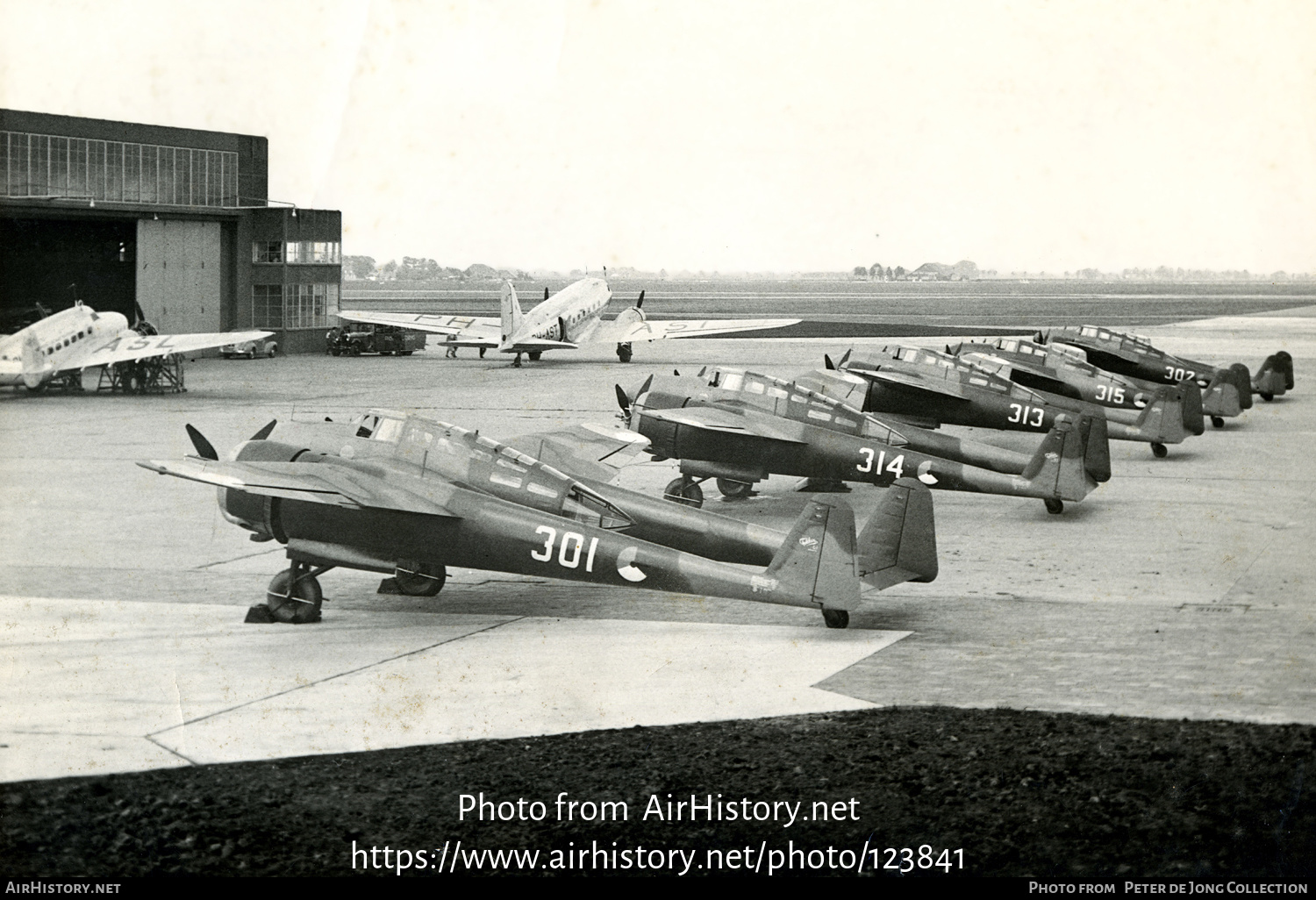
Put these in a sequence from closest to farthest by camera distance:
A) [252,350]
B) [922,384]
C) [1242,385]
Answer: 1. [922,384]
2. [1242,385]
3. [252,350]

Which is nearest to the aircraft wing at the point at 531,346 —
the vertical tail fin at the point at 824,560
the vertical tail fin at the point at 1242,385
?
the vertical tail fin at the point at 1242,385

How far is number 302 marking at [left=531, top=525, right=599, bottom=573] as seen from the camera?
15664mm

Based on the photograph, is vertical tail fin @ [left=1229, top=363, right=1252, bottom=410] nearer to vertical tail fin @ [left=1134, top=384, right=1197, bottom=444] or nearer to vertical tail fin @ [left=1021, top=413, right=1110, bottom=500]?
vertical tail fin @ [left=1134, top=384, right=1197, bottom=444]

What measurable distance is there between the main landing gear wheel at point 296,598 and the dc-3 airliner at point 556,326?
1542 inches

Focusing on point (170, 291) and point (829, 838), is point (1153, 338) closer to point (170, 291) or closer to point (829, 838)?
point (170, 291)

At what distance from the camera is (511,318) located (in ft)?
188

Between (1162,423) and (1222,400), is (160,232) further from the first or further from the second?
(1162,423)

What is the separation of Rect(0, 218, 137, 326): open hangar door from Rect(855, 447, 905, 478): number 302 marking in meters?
43.9

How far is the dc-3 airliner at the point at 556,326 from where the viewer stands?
5712 centimetres

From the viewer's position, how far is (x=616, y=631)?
16.0m

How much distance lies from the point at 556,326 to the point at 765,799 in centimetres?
4870

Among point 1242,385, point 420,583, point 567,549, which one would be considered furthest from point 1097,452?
point 1242,385

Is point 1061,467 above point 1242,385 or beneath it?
beneath

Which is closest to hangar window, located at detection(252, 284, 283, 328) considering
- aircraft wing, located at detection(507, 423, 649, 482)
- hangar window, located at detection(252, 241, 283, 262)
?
hangar window, located at detection(252, 241, 283, 262)
